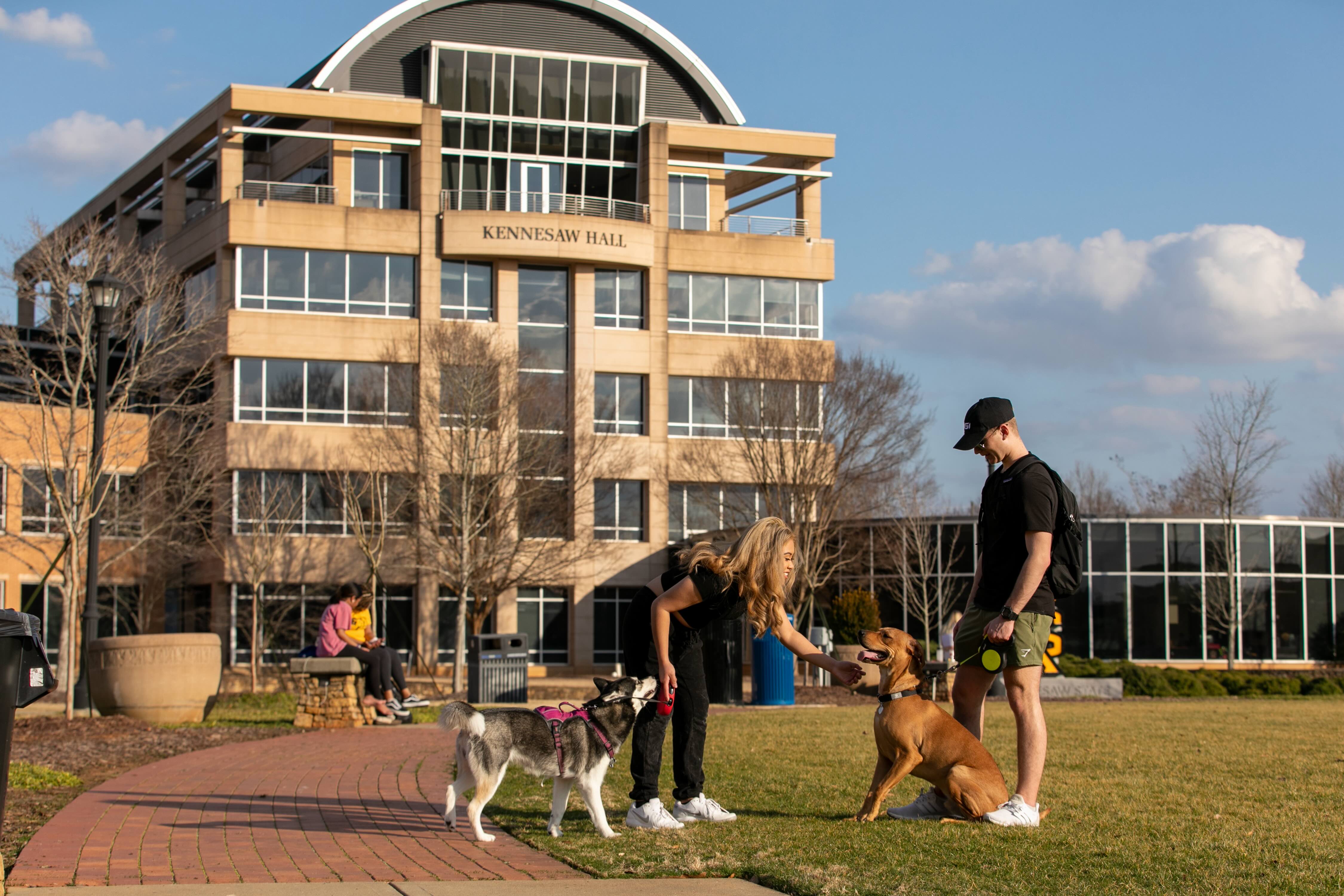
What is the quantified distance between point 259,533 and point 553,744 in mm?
30231

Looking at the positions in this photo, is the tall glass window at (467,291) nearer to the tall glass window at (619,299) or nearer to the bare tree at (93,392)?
the tall glass window at (619,299)

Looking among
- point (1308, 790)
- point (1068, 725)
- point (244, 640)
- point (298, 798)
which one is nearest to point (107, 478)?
point (298, 798)

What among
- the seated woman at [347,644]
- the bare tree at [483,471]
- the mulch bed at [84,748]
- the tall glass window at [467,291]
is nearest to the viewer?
the mulch bed at [84,748]

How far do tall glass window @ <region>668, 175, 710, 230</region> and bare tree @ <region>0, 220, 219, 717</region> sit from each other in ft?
47.9

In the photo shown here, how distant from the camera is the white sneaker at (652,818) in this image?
273 inches

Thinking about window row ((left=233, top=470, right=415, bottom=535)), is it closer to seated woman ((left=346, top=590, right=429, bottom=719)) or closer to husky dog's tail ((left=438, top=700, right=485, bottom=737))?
seated woman ((left=346, top=590, right=429, bottom=719))

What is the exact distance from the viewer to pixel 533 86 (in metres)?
41.4

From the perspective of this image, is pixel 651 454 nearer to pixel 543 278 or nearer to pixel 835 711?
pixel 543 278

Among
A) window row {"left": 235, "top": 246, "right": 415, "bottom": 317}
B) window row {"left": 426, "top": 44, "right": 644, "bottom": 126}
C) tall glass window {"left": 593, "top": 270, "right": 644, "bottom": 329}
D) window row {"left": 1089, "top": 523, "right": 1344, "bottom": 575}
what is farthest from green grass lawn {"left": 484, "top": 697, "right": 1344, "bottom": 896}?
window row {"left": 426, "top": 44, "right": 644, "bottom": 126}

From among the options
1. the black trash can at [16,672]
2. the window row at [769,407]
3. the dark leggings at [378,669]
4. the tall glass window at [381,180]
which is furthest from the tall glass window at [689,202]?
the black trash can at [16,672]

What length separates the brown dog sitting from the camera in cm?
676

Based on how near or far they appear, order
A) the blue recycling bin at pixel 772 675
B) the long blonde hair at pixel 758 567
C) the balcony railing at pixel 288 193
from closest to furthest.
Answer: the long blonde hair at pixel 758 567
the blue recycling bin at pixel 772 675
the balcony railing at pixel 288 193

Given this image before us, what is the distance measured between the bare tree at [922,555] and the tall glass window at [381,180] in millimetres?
17484

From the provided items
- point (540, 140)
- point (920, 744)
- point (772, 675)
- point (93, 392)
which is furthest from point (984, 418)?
point (540, 140)
